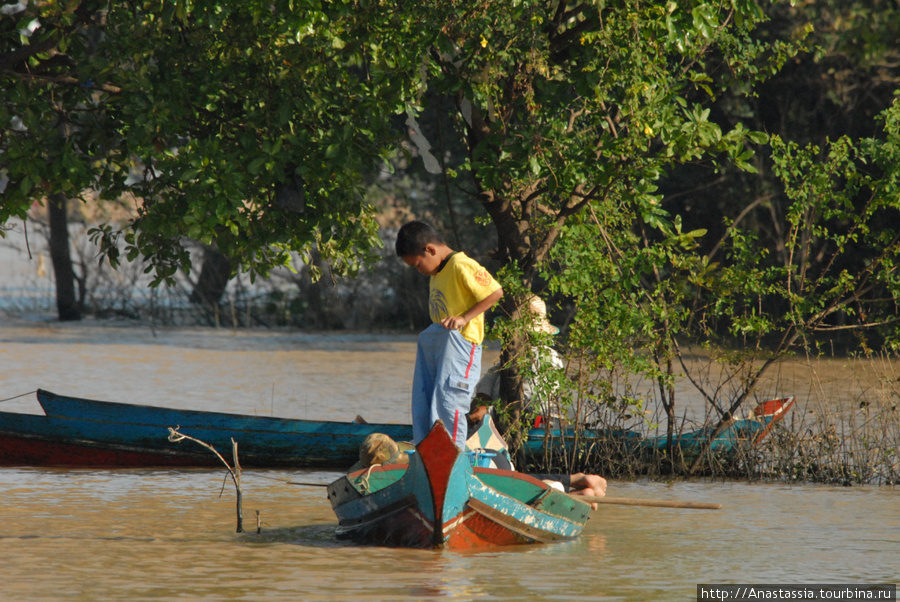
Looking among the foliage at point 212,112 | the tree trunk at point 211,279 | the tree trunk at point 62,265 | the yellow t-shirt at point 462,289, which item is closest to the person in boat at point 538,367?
the yellow t-shirt at point 462,289

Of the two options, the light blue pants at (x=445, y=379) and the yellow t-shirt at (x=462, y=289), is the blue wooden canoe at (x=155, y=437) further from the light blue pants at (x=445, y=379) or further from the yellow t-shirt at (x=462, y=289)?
the yellow t-shirt at (x=462, y=289)

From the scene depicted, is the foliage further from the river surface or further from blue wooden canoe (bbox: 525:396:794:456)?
blue wooden canoe (bbox: 525:396:794:456)

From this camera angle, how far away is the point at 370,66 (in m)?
9.34

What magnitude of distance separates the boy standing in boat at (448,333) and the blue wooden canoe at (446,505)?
1.37 ft

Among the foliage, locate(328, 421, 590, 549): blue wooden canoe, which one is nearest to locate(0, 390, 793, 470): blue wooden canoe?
the foliage

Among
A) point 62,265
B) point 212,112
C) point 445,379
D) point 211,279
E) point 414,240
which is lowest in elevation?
point 445,379

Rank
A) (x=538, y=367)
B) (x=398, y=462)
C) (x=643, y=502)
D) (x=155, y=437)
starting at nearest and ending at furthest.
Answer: (x=643, y=502)
(x=398, y=462)
(x=538, y=367)
(x=155, y=437)

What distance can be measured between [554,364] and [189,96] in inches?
146

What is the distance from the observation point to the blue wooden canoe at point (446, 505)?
6.86m

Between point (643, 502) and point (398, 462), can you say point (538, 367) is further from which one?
point (643, 502)

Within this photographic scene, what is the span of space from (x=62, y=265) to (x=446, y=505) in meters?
21.8

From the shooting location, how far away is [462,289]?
7.43 metres

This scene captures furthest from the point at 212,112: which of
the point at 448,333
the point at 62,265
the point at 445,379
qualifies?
the point at 62,265

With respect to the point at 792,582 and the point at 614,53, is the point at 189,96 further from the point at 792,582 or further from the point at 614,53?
the point at 792,582
